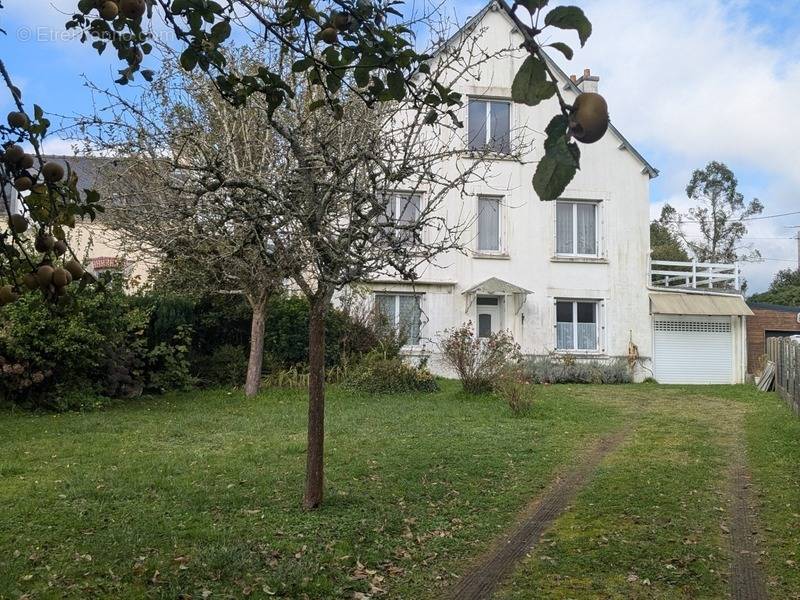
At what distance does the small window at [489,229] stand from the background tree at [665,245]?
71.9ft

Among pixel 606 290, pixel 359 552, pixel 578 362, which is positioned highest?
pixel 606 290

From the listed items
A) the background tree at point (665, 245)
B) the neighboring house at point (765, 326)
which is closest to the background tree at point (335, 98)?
the neighboring house at point (765, 326)

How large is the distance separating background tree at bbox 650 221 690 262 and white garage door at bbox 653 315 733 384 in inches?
720

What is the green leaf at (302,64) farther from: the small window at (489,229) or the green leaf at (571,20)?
the small window at (489,229)

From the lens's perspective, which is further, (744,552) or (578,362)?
(578,362)

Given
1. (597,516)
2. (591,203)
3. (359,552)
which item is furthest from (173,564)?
(591,203)

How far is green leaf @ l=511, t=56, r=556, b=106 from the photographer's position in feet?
5.29

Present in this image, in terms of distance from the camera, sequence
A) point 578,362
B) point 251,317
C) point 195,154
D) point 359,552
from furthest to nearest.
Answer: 1. point 578,362
2. point 251,317
3. point 195,154
4. point 359,552

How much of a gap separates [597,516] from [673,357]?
16.2 meters

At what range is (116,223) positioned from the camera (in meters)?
12.0

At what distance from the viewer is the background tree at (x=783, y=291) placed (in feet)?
A: 137

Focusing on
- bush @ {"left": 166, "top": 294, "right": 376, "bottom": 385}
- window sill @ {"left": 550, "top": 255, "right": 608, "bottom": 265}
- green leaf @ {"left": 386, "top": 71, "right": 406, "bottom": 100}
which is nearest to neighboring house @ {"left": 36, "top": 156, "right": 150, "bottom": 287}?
bush @ {"left": 166, "top": 294, "right": 376, "bottom": 385}

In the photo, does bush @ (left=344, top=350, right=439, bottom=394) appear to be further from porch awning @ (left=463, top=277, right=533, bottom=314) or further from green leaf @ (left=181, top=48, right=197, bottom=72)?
green leaf @ (left=181, top=48, right=197, bottom=72)

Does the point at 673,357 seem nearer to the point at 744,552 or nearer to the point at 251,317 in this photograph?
the point at 251,317
